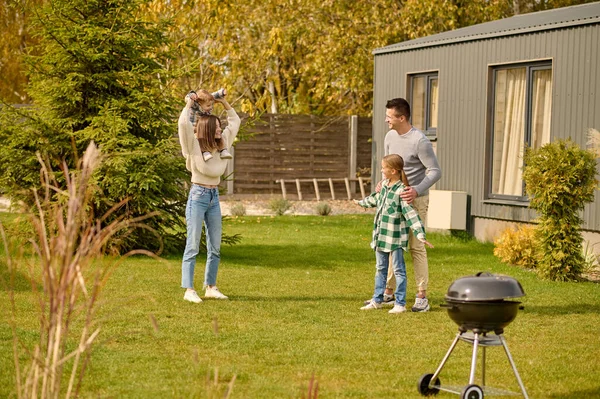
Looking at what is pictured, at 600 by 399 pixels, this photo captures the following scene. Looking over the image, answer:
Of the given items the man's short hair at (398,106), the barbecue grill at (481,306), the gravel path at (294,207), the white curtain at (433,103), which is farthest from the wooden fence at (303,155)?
the barbecue grill at (481,306)

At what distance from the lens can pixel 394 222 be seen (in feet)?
28.7

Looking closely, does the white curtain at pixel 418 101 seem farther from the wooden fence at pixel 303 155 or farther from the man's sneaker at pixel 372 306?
the man's sneaker at pixel 372 306

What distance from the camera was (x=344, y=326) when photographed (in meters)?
8.07

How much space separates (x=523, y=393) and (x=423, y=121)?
11858 millimetres

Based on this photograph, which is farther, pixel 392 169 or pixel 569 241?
pixel 569 241

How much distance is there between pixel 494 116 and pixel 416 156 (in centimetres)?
631

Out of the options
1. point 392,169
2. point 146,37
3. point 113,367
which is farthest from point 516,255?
point 113,367

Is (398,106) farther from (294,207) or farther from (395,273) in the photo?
(294,207)

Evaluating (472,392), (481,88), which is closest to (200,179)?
(472,392)

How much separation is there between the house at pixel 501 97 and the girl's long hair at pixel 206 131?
5.85m

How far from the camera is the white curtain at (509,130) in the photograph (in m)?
14.4

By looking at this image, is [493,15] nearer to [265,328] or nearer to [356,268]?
[356,268]

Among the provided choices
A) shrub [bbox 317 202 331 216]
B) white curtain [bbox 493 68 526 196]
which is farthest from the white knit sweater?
shrub [bbox 317 202 331 216]

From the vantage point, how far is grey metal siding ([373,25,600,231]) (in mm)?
13016
